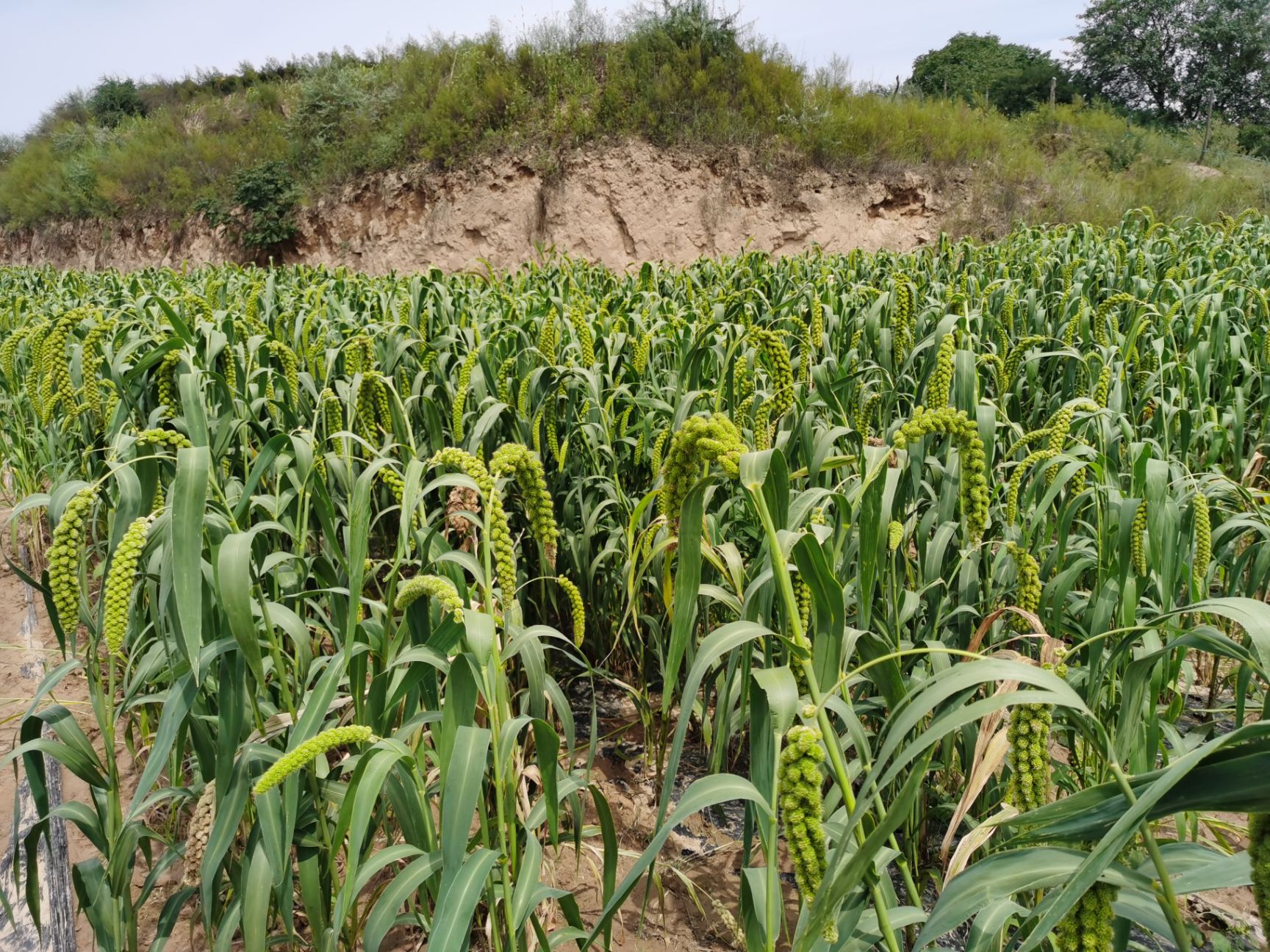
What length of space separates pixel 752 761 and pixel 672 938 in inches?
40.7

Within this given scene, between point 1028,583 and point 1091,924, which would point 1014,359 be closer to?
point 1028,583

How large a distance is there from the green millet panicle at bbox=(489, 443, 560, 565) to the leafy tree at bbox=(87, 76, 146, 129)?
33036 millimetres

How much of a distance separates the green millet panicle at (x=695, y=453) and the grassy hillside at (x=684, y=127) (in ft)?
53.1

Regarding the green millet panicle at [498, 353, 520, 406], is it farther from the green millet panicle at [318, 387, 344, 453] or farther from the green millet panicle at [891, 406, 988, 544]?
the green millet panicle at [891, 406, 988, 544]

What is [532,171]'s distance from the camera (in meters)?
16.5

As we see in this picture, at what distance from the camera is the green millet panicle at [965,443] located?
1.13 metres

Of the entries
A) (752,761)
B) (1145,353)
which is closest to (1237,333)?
(1145,353)

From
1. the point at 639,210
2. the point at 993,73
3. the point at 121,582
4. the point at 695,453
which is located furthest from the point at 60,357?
the point at 993,73

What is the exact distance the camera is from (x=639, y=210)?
16.3 m

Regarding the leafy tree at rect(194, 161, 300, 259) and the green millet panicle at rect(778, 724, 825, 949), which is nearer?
the green millet panicle at rect(778, 724, 825, 949)

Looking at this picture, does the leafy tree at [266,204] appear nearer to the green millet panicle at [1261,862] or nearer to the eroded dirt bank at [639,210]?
the eroded dirt bank at [639,210]

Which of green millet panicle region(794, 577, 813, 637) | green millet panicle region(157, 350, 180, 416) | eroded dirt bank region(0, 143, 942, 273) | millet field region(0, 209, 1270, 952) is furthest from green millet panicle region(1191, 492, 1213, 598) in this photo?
eroded dirt bank region(0, 143, 942, 273)

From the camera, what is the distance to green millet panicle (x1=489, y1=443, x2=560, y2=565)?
129 centimetres

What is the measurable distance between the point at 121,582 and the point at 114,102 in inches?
1387
